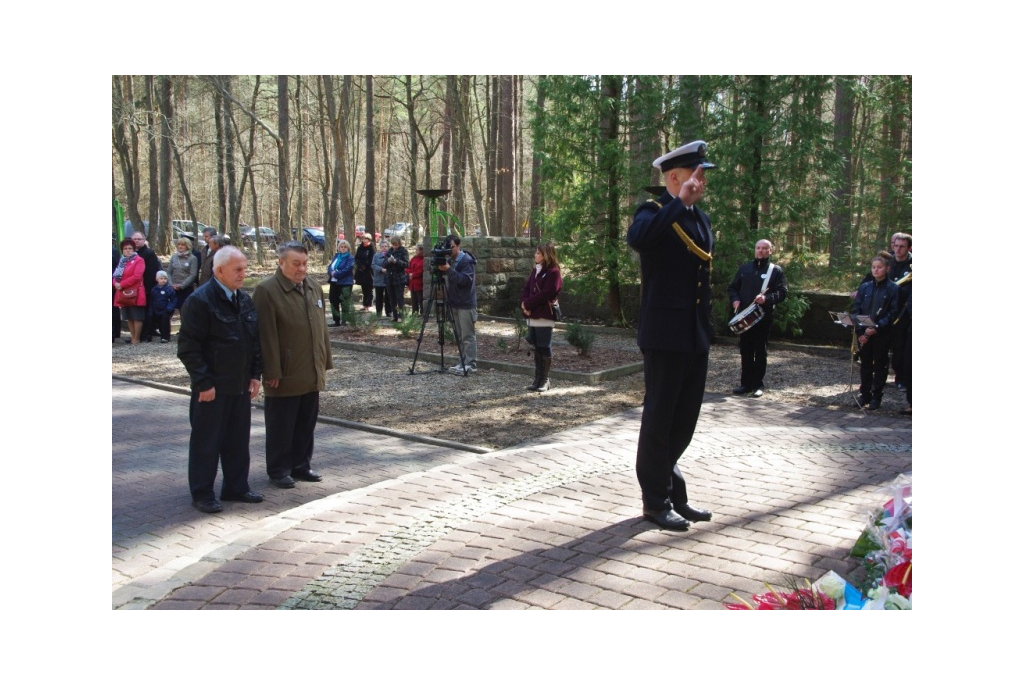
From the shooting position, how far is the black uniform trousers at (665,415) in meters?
5.22

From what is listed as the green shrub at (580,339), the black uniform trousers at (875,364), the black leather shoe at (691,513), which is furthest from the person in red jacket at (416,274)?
the black leather shoe at (691,513)

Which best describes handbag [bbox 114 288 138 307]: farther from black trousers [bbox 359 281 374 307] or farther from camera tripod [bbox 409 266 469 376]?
camera tripod [bbox 409 266 469 376]

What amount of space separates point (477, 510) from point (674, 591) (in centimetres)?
178

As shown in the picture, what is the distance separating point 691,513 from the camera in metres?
5.42

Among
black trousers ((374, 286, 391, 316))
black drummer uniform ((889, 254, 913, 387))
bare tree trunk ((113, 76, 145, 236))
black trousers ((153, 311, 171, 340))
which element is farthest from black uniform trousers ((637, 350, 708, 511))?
bare tree trunk ((113, 76, 145, 236))

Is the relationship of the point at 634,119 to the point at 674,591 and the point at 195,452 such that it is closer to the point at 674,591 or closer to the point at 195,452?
the point at 195,452

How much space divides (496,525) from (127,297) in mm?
11592

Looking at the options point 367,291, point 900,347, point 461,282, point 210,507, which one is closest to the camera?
point 210,507

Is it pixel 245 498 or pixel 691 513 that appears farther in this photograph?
pixel 245 498

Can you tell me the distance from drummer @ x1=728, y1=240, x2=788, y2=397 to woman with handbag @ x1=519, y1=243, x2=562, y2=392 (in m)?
2.34

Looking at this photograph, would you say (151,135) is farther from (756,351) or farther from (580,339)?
(756,351)

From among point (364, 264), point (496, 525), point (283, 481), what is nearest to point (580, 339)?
point (283, 481)

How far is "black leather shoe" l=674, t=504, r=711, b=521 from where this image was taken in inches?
213

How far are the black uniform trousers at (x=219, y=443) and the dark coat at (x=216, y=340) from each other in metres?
0.11
